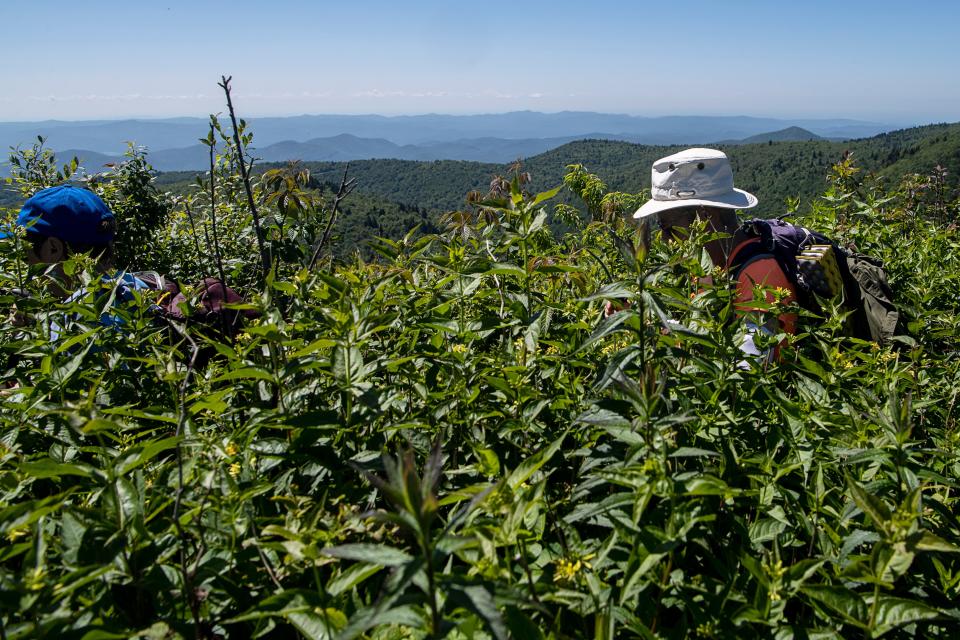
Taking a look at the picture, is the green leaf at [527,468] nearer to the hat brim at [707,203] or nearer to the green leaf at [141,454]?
the green leaf at [141,454]

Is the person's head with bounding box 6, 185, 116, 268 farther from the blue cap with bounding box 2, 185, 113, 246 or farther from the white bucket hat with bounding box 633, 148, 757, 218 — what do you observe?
the white bucket hat with bounding box 633, 148, 757, 218

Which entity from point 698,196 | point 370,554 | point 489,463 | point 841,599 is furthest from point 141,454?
point 698,196

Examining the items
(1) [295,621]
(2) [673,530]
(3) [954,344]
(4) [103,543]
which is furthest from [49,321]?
(3) [954,344]

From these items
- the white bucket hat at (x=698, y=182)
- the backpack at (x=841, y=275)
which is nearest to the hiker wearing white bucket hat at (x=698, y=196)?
the white bucket hat at (x=698, y=182)

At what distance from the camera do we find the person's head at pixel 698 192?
4.52 m

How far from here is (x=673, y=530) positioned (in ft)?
3.88

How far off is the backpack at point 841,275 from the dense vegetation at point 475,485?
146 centimetres

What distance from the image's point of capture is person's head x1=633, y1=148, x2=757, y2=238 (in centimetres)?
452

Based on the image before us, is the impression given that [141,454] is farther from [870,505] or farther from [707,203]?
[707,203]

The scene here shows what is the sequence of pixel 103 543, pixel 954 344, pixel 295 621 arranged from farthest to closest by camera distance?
pixel 954 344, pixel 103 543, pixel 295 621

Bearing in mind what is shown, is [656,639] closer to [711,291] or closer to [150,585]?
[150,585]

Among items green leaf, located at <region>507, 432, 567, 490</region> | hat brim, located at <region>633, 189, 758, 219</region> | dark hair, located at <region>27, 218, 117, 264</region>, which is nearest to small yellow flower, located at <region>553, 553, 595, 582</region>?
green leaf, located at <region>507, 432, 567, 490</region>

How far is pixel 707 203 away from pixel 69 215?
4564 millimetres

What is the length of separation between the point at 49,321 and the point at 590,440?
203 cm
